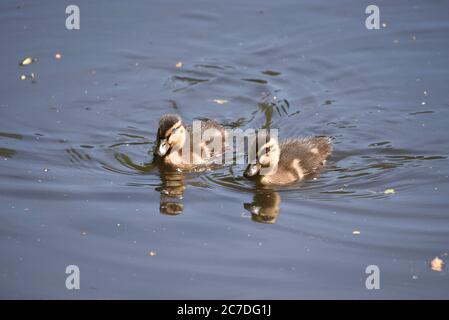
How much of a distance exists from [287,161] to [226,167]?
2.01 ft

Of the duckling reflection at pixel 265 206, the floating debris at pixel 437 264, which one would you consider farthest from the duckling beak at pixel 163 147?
the floating debris at pixel 437 264

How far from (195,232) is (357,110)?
2.91 m

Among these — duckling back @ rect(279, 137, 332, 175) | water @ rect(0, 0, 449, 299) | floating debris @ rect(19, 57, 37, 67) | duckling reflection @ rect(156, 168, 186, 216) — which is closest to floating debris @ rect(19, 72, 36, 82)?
water @ rect(0, 0, 449, 299)

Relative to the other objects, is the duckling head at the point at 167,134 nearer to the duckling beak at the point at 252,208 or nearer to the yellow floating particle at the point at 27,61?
the duckling beak at the point at 252,208

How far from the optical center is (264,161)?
24.4 ft

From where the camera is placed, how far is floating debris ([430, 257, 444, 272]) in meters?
6.14

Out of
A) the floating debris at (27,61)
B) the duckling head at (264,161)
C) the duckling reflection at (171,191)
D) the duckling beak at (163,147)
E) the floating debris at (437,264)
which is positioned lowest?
the floating debris at (437,264)

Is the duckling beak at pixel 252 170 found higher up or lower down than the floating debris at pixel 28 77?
lower down

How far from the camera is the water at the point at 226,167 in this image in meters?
6.13

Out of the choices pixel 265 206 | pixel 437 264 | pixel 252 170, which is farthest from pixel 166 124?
pixel 437 264

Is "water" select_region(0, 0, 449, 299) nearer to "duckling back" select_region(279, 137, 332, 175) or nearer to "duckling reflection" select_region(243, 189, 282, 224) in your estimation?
"duckling reflection" select_region(243, 189, 282, 224)

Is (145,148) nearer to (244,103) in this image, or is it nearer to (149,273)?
(244,103)

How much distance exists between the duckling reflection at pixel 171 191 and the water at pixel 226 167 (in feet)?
0.06

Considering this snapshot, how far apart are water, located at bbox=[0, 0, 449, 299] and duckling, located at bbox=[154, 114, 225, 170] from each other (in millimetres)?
187
